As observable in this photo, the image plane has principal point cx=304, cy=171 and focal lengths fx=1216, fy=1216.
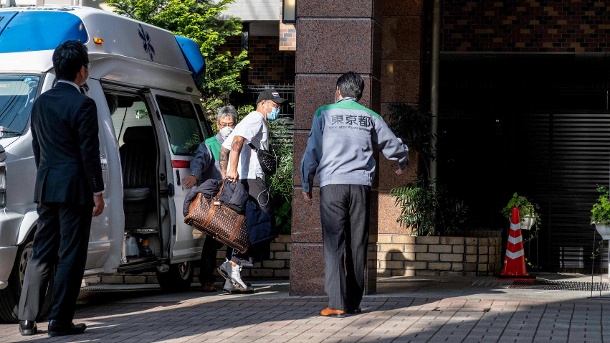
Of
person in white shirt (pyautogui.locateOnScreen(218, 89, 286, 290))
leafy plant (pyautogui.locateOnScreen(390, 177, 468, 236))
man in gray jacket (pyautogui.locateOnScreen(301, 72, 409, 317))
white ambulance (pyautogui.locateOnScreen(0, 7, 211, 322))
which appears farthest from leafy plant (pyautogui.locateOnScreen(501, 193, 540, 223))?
man in gray jacket (pyautogui.locateOnScreen(301, 72, 409, 317))

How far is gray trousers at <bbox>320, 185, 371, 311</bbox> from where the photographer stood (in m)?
9.36

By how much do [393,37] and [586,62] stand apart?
3.38 m

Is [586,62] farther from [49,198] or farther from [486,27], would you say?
[49,198]

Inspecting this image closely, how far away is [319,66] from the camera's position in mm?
10898

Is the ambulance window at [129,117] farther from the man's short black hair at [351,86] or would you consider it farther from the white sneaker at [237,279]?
the man's short black hair at [351,86]

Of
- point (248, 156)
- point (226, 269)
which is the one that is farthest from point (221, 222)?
point (248, 156)

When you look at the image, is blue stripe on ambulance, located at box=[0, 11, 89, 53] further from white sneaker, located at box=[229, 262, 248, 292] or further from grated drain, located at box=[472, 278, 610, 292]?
grated drain, located at box=[472, 278, 610, 292]

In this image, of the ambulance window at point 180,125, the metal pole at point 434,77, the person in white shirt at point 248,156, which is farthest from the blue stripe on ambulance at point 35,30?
the metal pole at point 434,77

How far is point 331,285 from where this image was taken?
934 cm

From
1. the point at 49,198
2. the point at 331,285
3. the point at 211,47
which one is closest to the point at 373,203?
the point at 331,285

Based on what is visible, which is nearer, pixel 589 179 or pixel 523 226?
pixel 523 226

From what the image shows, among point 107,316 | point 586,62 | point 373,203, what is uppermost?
point 586,62

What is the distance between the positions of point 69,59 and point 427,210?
7160mm

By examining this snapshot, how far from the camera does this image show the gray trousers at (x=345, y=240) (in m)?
9.36
